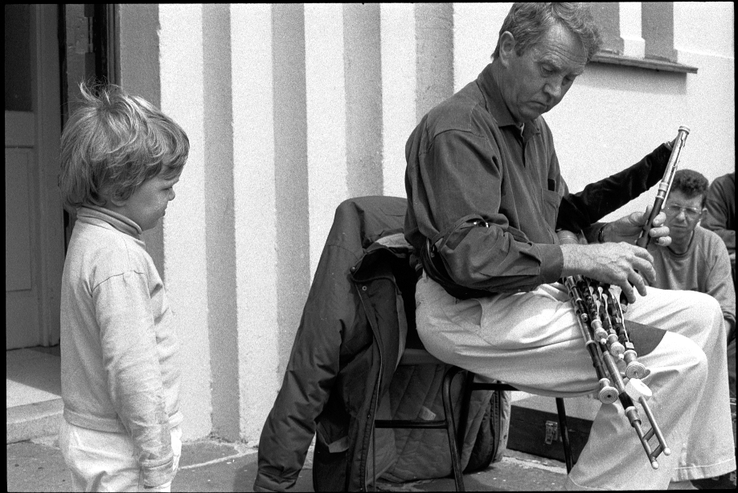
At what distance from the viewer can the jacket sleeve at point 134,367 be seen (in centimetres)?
207

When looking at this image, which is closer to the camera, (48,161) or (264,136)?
(264,136)

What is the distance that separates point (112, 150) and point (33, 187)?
339 centimetres

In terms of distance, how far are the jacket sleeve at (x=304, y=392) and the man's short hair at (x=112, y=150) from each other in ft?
3.09

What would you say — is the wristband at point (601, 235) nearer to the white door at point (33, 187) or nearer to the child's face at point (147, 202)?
the child's face at point (147, 202)

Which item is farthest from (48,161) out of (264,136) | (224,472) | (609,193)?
(609,193)

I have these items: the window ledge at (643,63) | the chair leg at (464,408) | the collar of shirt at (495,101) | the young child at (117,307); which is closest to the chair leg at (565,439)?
the chair leg at (464,408)

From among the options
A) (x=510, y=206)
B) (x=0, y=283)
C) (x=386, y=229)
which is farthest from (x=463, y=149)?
(x=0, y=283)

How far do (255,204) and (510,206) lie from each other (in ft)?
4.49

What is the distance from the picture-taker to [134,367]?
6.82ft

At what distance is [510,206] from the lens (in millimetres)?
2869

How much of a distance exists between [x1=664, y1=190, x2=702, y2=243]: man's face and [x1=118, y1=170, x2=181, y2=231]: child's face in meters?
3.00

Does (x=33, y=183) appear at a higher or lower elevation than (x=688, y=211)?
higher

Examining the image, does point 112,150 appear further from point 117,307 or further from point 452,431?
point 452,431

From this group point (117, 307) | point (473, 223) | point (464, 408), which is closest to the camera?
point (117, 307)
